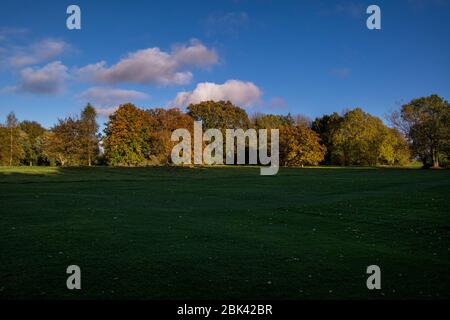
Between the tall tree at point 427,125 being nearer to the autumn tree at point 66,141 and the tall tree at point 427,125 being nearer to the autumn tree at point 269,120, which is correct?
the autumn tree at point 269,120

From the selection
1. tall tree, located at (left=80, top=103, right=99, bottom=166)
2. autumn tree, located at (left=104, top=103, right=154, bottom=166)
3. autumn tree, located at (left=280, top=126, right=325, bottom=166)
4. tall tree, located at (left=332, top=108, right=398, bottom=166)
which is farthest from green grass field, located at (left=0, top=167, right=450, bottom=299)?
tall tree, located at (left=332, top=108, right=398, bottom=166)

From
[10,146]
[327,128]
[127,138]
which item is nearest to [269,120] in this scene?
[327,128]

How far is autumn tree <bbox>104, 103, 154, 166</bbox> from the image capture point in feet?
257

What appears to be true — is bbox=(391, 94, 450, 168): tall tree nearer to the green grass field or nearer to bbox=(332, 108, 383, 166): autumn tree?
bbox=(332, 108, 383, 166): autumn tree

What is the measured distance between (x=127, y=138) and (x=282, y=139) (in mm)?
34816

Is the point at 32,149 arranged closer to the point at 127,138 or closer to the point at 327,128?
the point at 127,138

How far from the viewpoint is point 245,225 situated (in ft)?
49.5

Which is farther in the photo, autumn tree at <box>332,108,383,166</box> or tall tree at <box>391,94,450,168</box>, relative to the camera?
autumn tree at <box>332,108,383,166</box>

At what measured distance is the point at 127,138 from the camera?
78375 mm

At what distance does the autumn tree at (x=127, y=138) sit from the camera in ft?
257

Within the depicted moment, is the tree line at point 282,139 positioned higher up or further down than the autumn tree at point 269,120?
further down

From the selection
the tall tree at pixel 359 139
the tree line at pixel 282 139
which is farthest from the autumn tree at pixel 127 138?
the tall tree at pixel 359 139
